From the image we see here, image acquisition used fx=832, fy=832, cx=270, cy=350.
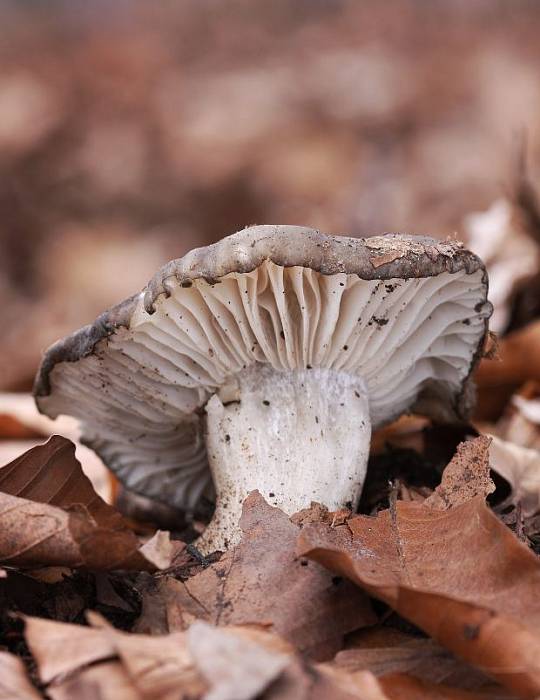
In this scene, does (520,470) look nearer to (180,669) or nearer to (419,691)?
(419,691)

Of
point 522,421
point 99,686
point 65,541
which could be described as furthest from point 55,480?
point 522,421

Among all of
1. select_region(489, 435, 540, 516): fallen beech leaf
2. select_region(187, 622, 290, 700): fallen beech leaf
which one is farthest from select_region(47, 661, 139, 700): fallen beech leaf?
select_region(489, 435, 540, 516): fallen beech leaf

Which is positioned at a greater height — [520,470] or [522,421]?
[522,421]

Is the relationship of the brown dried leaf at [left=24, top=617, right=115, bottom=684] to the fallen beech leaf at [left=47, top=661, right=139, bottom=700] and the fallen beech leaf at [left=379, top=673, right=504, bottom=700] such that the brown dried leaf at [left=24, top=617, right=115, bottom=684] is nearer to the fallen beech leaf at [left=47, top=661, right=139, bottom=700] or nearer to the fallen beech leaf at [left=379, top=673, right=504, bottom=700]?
the fallen beech leaf at [left=47, top=661, right=139, bottom=700]

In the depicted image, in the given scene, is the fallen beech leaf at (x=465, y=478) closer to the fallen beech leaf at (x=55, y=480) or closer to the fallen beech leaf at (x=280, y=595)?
the fallen beech leaf at (x=280, y=595)

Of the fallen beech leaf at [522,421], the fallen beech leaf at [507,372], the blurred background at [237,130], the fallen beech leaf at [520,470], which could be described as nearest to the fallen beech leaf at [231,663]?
the fallen beech leaf at [520,470]

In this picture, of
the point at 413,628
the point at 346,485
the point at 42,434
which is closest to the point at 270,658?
the point at 413,628
